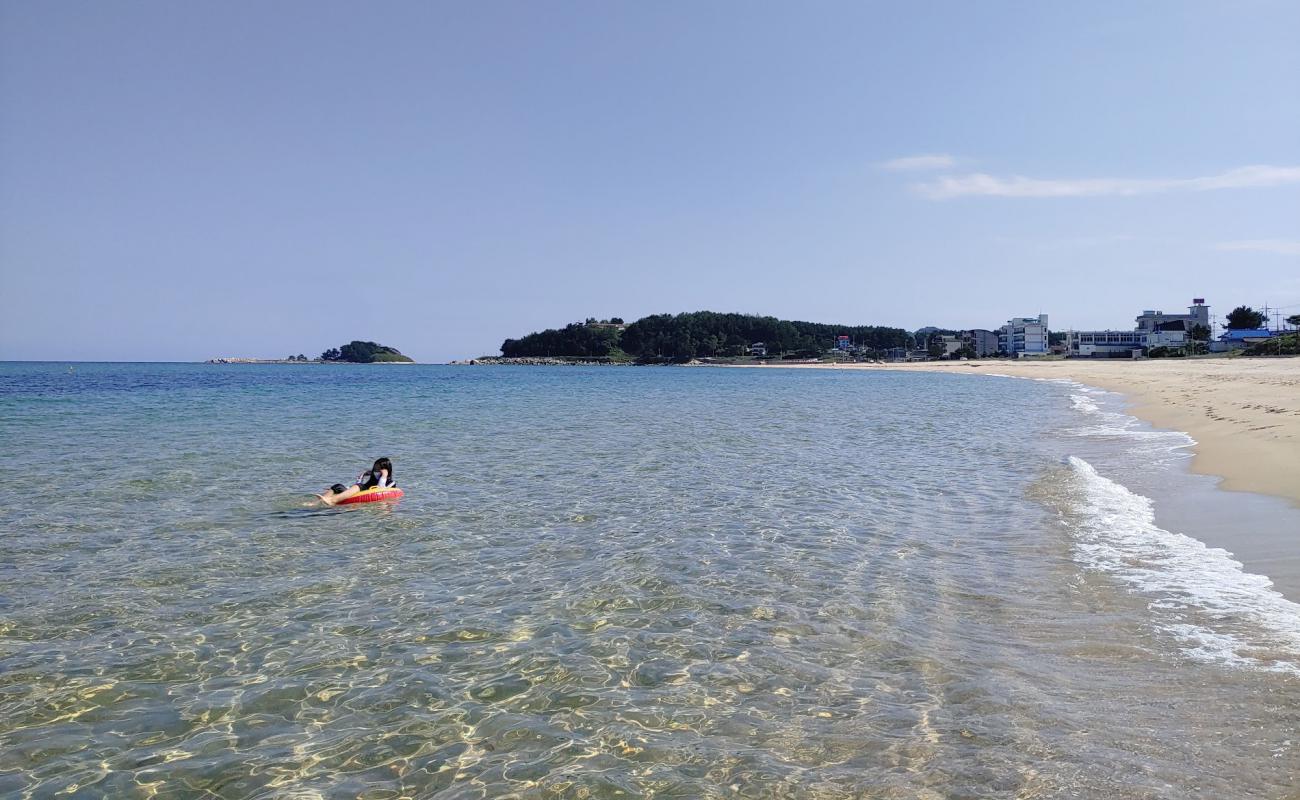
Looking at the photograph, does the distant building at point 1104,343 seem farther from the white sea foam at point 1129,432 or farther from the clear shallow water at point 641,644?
the clear shallow water at point 641,644

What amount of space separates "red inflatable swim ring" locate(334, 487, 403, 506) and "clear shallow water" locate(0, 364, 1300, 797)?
0.64 metres

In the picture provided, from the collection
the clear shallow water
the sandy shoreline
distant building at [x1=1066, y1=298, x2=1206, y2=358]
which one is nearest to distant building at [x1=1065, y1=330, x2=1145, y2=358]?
distant building at [x1=1066, y1=298, x2=1206, y2=358]

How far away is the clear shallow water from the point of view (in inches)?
212

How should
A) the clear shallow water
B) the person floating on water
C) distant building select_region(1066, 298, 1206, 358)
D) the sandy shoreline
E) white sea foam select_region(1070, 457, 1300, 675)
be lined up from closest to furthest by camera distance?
the clear shallow water
white sea foam select_region(1070, 457, 1300, 675)
the sandy shoreline
the person floating on water
distant building select_region(1066, 298, 1206, 358)

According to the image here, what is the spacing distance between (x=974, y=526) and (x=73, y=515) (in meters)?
16.7

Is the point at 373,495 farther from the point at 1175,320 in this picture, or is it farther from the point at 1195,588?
the point at 1175,320

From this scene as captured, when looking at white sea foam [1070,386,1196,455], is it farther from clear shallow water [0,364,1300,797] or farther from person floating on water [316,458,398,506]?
person floating on water [316,458,398,506]

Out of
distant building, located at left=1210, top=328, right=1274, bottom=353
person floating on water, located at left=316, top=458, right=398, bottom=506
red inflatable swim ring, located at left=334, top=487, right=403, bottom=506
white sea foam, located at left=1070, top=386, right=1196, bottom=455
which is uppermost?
distant building, located at left=1210, top=328, right=1274, bottom=353

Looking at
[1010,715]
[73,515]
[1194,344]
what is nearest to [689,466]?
[73,515]

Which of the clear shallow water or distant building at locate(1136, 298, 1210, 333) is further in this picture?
distant building at locate(1136, 298, 1210, 333)

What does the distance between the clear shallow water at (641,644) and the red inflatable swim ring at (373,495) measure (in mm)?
639

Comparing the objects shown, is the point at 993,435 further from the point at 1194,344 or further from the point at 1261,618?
the point at 1194,344

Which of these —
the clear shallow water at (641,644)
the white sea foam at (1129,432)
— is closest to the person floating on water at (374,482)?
the clear shallow water at (641,644)

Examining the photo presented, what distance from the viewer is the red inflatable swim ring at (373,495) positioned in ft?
50.8
